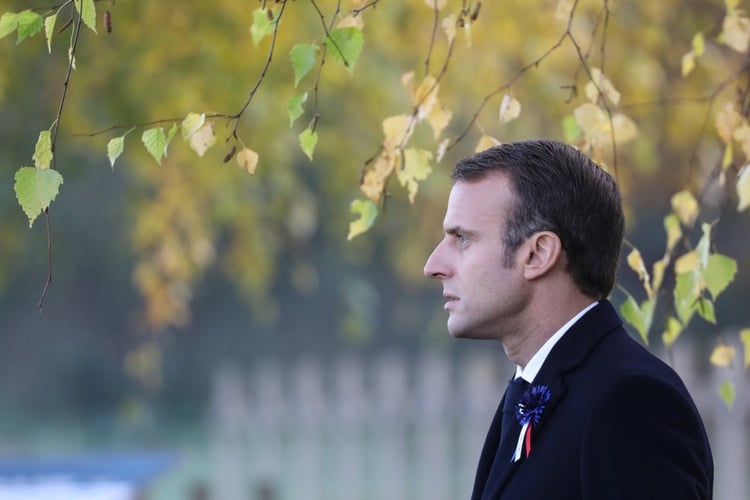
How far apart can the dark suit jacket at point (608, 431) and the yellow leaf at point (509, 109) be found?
0.59 metres

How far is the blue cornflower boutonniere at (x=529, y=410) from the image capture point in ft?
6.92

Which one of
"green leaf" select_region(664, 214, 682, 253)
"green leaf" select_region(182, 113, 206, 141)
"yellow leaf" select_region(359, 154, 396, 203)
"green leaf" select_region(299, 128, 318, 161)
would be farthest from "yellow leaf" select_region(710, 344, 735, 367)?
"green leaf" select_region(182, 113, 206, 141)

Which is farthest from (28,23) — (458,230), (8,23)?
(458,230)

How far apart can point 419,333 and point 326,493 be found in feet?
32.6

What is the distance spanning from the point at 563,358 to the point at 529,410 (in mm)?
95

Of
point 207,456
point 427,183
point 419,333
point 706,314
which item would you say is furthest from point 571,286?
point 419,333

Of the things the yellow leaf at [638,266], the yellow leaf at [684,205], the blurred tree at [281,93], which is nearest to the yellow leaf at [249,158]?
the yellow leaf at [638,266]

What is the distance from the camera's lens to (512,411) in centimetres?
219

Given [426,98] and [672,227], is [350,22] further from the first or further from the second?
[672,227]

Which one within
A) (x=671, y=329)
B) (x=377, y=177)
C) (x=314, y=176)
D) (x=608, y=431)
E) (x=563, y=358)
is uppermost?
(x=314, y=176)

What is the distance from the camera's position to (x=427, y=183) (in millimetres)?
6895

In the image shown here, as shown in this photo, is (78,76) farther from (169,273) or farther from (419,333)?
(419,333)

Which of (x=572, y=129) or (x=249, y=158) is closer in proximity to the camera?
(x=249, y=158)

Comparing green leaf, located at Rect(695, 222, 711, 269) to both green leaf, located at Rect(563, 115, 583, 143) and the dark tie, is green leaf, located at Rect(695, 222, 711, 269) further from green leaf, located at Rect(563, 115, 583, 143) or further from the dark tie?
the dark tie
